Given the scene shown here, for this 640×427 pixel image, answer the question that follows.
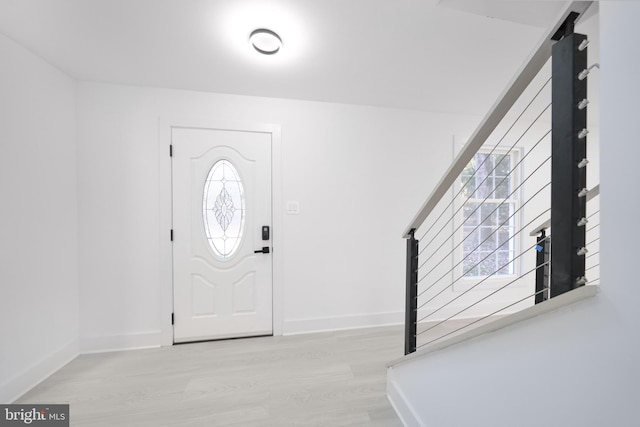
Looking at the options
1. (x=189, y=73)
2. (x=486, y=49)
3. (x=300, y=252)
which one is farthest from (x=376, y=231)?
(x=189, y=73)

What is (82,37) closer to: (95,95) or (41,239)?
(95,95)

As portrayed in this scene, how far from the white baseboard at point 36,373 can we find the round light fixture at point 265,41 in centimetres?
276

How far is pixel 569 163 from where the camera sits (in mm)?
660

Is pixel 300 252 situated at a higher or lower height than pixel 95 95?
lower

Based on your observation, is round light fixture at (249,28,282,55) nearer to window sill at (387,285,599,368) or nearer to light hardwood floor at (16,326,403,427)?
window sill at (387,285,599,368)

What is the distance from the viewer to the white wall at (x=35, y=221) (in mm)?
1687

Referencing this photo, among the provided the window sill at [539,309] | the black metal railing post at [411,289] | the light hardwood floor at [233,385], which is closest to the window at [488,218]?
the light hardwood floor at [233,385]

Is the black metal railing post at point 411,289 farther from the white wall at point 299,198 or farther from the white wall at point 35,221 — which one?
the white wall at point 35,221

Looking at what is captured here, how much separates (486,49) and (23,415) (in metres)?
3.85

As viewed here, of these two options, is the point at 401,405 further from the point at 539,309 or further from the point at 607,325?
the point at 607,325

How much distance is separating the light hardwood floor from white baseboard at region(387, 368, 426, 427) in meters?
0.04

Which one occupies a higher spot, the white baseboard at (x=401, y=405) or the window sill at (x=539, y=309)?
the window sill at (x=539, y=309)

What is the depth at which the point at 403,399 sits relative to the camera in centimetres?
147

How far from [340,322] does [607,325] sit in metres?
2.39
